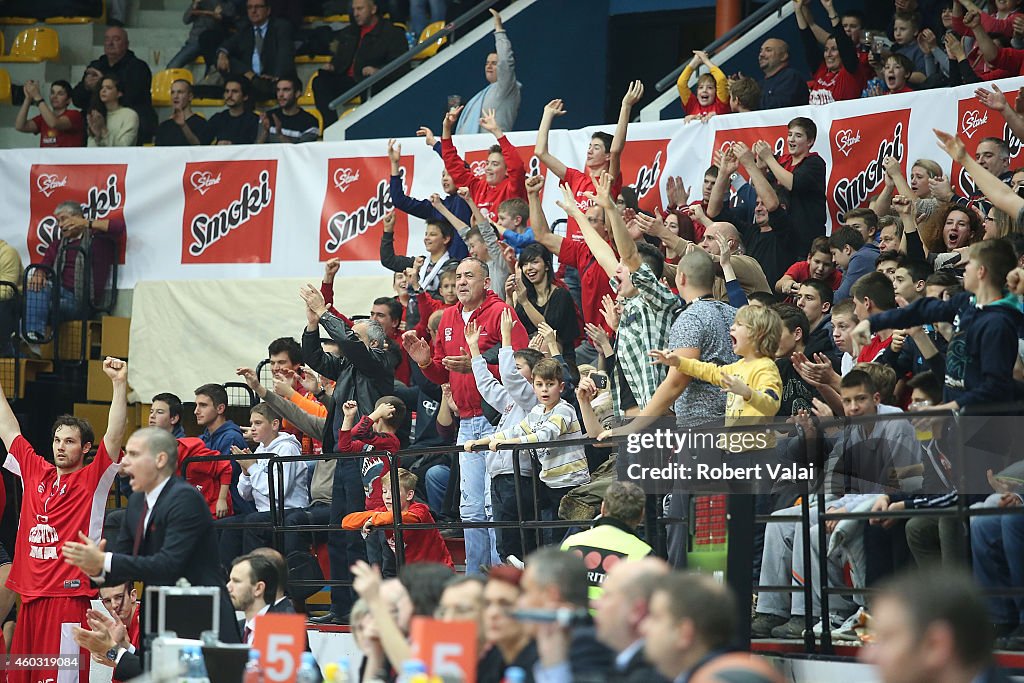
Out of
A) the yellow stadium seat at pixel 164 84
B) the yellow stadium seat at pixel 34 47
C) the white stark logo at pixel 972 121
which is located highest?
the yellow stadium seat at pixel 34 47

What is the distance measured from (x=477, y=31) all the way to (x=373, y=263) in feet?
10.9

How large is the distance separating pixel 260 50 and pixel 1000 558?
12211 millimetres

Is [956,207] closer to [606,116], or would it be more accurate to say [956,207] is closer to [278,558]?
[278,558]

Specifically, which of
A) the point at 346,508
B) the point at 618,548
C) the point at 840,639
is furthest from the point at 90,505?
the point at 840,639

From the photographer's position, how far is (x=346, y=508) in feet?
31.4

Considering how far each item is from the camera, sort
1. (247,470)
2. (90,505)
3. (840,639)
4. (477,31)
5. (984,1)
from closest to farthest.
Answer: (840,639), (90,505), (247,470), (984,1), (477,31)

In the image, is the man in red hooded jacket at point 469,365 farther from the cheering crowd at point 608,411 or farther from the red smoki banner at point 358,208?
the red smoki banner at point 358,208

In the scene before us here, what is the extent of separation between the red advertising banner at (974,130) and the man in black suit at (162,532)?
6.34m

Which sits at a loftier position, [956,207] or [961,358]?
[956,207]

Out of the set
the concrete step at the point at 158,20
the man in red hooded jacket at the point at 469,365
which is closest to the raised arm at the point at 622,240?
the man in red hooded jacket at the point at 469,365

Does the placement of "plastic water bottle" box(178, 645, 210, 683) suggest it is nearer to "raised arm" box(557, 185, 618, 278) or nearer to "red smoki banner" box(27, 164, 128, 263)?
"raised arm" box(557, 185, 618, 278)

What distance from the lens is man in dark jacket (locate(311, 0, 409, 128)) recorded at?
1631 cm

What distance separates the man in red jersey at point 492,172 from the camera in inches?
480

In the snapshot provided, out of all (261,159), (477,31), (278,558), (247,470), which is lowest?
(278,558)
